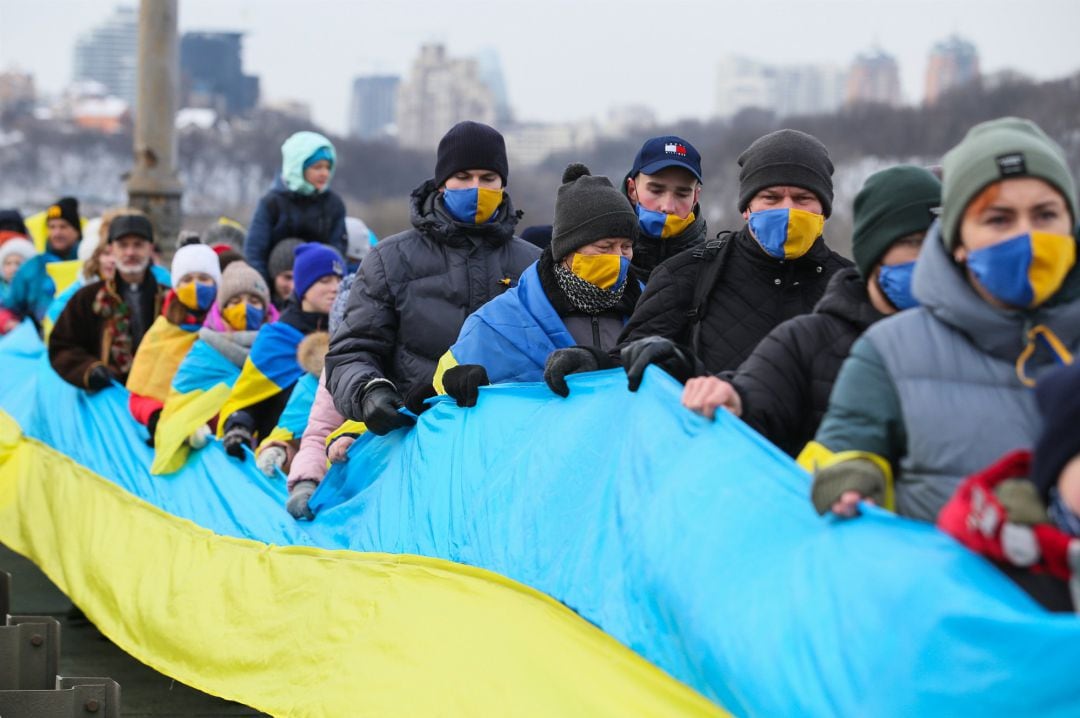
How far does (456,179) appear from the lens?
6945 millimetres

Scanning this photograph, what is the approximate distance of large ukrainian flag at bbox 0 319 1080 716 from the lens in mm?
3152

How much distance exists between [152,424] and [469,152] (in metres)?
3.19

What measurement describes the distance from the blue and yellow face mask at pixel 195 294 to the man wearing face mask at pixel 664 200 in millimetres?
3628

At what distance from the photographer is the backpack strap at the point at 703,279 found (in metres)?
5.48

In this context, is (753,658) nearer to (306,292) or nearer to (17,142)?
(306,292)

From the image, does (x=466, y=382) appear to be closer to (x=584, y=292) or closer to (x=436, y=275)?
(x=584, y=292)

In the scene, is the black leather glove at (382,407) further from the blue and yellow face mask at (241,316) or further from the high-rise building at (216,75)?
the high-rise building at (216,75)

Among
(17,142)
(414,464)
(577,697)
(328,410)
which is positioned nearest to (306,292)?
(328,410)

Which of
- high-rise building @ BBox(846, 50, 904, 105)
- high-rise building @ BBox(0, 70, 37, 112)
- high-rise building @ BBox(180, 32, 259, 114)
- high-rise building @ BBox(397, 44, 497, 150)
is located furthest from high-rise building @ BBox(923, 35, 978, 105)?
high-rise building @ BBox(0, 70, 37, 112)

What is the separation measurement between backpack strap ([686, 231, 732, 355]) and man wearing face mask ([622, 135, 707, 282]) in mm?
933

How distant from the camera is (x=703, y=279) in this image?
5.53 m

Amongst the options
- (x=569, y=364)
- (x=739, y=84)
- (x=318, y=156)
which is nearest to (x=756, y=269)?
(x=569, y=364)

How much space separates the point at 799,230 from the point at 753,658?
1937 millimetres

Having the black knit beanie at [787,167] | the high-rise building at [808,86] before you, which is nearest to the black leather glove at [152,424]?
the black knit beanie at [787,167]
